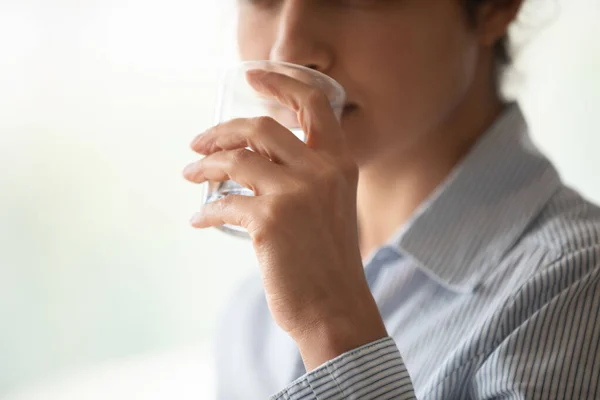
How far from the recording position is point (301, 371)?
108 cm

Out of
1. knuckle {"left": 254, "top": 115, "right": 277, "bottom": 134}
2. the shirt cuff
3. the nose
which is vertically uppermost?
the nose

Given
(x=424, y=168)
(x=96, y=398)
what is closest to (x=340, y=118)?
(x=424, y=168)

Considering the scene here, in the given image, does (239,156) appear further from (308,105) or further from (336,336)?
(336,336)

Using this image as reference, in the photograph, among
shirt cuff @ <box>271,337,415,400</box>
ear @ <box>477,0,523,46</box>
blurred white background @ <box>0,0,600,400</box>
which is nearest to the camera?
shirt cuff @ <box>271,337,415,400</box>

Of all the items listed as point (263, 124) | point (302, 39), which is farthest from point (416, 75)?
point (263, 124)

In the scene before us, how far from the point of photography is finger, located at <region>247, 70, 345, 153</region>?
834 millimetres

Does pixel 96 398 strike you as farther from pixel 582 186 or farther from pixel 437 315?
pixel 582 186

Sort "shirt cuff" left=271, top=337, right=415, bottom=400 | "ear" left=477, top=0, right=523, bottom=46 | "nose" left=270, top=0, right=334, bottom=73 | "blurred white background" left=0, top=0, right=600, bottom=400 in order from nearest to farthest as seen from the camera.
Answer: "shirt cuff" left=271, top=337, right=415, bottom=400 < "nose" left=270, top=0, right=334, bottom=73 < "ear" left=477, top=0, right=523, bottom=46 < "blurred white background" left=0, top=0, right=600, bottom=400

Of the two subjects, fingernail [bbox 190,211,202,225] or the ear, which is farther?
the ear

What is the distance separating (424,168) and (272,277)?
0.46 meters

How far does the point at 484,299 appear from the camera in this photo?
0.94 m

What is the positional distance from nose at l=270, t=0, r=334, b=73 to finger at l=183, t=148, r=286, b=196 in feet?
0.56

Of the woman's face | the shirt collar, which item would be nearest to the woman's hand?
the woman's face

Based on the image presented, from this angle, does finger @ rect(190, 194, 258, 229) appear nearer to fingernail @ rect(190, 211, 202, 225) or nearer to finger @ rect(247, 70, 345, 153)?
fingernail @ rect(190, 211, 202, 225)
